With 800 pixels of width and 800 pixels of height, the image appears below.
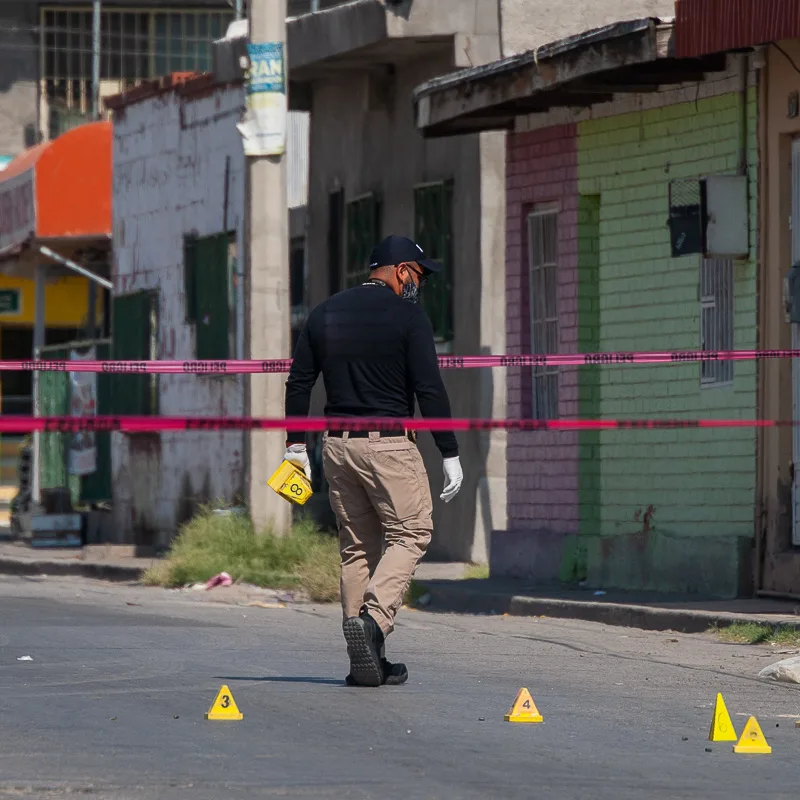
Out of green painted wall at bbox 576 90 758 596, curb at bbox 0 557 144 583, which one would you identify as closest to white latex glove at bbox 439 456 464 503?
green painted wall at bbox 576 90 758 596

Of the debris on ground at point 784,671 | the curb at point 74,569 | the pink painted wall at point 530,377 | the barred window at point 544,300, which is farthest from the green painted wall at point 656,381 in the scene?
the curb at point 74,569

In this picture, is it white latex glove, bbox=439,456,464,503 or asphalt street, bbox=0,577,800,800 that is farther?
white latex glove, bbox=439,456,464,503

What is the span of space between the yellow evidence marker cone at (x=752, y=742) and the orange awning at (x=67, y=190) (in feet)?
62.3

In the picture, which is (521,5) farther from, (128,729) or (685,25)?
(128,729)

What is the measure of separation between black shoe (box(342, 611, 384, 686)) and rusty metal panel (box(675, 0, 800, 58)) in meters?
5.14

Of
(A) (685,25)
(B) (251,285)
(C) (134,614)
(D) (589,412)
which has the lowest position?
(C) (134,614)

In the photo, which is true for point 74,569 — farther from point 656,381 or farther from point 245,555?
point 656,381

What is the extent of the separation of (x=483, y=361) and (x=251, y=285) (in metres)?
2.50

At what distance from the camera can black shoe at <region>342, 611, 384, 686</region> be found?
916cm

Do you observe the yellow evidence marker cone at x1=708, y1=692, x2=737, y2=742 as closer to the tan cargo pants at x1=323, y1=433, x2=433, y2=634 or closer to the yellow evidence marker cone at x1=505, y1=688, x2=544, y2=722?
the yellow evidence marker cone at x1=505, y1=688, x2=544, y2=722

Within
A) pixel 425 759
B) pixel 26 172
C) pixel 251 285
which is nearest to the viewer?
pixel 425 759

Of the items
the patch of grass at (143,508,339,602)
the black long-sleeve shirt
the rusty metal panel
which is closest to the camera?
the black long-sleeve shirt

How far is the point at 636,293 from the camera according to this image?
15859 millimetres

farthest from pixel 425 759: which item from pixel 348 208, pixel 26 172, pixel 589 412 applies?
pixel 26 172
